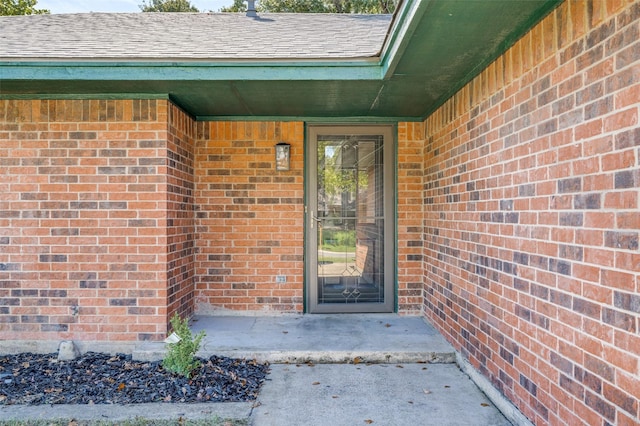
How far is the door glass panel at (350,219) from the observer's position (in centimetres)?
496

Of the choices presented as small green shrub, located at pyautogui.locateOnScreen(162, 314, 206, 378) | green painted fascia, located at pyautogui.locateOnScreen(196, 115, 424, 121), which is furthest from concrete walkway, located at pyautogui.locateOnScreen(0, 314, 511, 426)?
green painted fascia, located at pyautogui.locateOnScreen(196, 115, 424, 121)

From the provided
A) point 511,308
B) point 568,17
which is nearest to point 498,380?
point 511,308

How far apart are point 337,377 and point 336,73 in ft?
8.50

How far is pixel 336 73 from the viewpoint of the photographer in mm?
3438

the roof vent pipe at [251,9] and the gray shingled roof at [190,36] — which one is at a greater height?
the roof vent pipe at [251,9]

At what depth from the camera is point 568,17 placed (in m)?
2.14

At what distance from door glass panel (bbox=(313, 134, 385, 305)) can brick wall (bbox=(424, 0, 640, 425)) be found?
4.95ft

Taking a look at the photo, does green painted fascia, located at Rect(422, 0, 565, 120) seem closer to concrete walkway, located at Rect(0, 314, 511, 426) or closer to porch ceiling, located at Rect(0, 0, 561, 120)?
porch ceiling, located at Rect(0, 0, 561, 120)

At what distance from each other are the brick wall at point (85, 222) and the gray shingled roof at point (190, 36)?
563mm

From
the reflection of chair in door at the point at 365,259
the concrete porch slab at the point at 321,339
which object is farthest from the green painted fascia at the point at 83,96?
the reflection of chair in door at the point at 365,259

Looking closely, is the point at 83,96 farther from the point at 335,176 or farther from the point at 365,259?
the point at 365,259

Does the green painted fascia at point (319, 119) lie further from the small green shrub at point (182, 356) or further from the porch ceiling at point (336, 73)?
the small green shrub at point (182, 356)

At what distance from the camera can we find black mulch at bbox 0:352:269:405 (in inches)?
121

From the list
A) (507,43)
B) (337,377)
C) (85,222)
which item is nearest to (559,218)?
(507,43)
